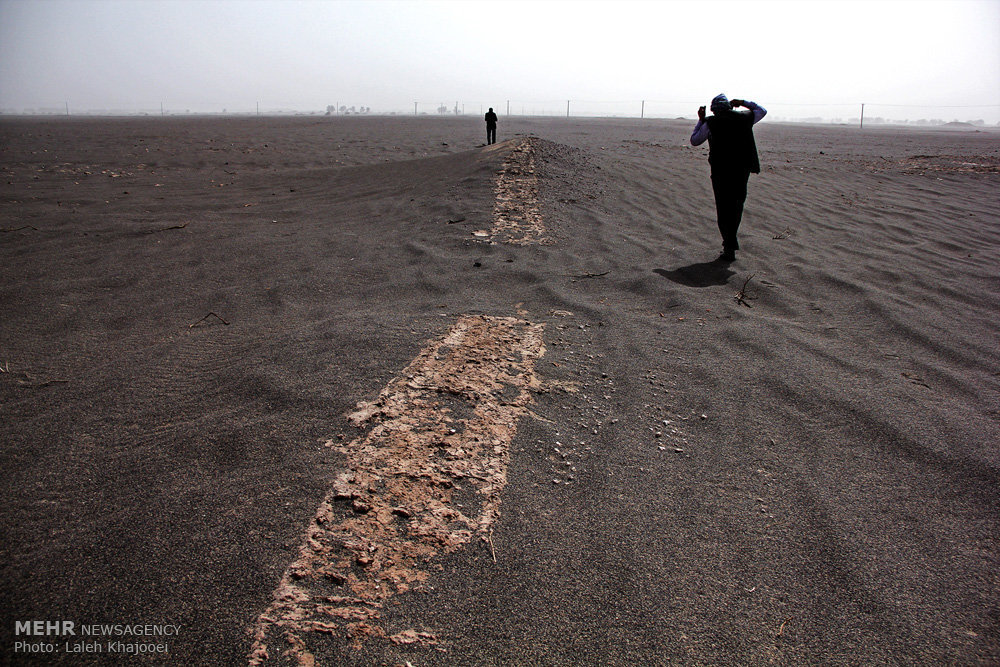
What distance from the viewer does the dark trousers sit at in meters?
5.23

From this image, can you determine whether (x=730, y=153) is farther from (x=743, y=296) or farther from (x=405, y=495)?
(x=405, y=495)

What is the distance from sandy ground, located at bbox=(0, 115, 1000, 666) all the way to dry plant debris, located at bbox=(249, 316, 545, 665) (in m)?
0.01

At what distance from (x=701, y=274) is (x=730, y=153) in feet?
4.45

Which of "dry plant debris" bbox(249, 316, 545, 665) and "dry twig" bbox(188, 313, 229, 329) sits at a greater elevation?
"dry twig" bbox(188, 313, 229, 329)

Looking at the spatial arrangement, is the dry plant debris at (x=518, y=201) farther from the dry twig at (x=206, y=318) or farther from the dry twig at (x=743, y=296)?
the dry twig at (x=206, y=318)

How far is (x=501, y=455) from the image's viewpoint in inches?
88.1

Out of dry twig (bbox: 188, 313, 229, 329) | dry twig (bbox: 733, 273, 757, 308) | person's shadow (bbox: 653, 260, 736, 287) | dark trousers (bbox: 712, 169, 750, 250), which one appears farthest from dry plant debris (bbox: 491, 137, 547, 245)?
dry twig (bbox: 188, 313, 229, 329)

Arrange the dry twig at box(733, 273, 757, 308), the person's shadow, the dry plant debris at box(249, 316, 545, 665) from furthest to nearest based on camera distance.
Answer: the person's shadow < the dry twig at box(733, 273, 757, 308) < the dry plant debris at box(249, 316, 545, 665)

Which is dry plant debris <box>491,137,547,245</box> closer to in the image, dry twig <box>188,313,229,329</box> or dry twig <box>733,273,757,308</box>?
dry twig <box>733,273,757,308</box>

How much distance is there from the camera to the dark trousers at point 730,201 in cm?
523

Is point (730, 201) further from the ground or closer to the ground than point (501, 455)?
further from the ground

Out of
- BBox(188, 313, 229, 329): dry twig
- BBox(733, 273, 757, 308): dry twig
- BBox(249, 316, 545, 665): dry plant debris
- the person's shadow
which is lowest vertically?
BBox(249, 316, 545, 665): dry plant debris

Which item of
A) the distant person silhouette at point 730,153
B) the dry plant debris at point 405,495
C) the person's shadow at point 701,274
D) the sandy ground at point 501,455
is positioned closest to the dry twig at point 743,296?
the sandy ground at point 501,455

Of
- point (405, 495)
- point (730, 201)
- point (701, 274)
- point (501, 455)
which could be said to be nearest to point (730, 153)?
point (730, 201)
